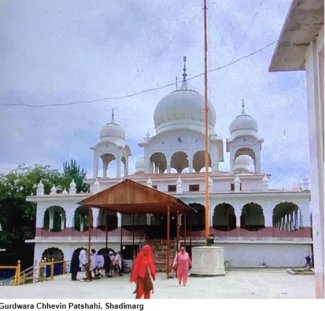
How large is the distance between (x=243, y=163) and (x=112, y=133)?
181 inches

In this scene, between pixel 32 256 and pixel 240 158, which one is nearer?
pixel 32 256

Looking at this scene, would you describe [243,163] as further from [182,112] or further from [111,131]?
[111,131]

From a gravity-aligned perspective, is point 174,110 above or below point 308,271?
above

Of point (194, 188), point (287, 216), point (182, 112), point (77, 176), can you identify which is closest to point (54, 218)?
point (77, 176)

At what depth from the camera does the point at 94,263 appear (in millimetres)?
8453

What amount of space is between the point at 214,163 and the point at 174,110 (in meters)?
2.06

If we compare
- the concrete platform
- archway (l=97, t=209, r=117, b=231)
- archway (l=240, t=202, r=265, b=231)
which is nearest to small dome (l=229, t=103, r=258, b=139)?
archway (l=240, t=202, r=265, b=231)

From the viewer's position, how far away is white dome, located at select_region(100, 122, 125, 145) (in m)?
15.5

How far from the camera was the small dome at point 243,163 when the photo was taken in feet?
53.9

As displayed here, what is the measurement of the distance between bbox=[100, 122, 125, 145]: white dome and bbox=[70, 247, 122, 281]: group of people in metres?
6.97

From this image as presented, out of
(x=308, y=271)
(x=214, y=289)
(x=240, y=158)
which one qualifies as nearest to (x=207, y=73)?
(x=214, y=289)

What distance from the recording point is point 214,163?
48.2 feet

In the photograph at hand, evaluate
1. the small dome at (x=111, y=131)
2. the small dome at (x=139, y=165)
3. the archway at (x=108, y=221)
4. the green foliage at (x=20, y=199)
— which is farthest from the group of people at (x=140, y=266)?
the small dome at (x=139, y=165)
